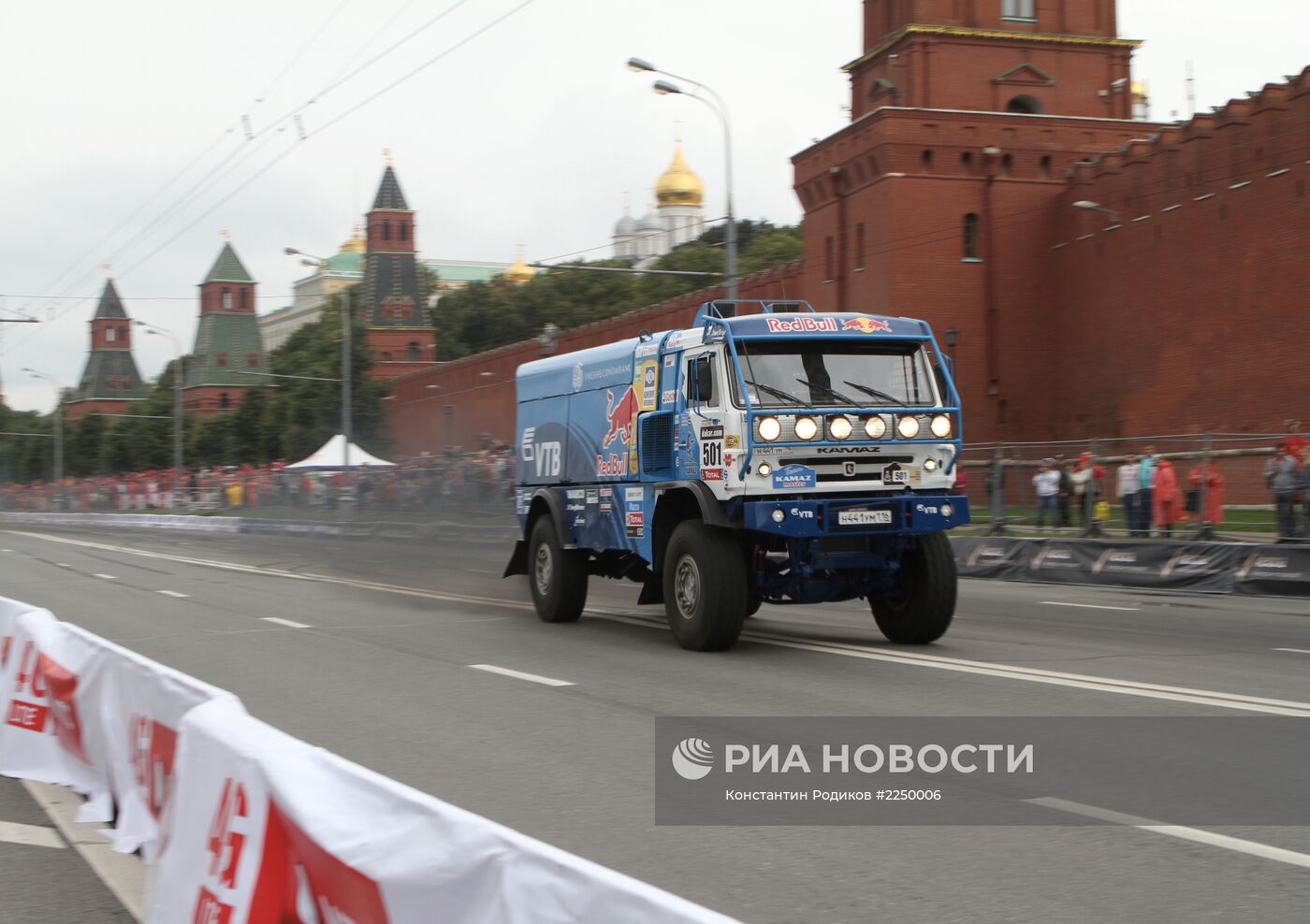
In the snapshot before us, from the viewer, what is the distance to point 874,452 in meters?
11.9

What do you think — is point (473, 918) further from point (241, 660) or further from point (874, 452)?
point (241, 660)

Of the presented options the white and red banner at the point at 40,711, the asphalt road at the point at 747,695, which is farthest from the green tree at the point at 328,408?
the white and red banner at the point at 40,711

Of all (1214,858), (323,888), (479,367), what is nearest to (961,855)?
(1214,858)

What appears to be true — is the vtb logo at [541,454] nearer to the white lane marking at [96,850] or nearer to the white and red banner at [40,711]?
the white and red banner at [40,711]

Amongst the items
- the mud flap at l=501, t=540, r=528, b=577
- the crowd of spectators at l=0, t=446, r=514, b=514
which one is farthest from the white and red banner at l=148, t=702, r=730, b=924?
the crowd of spectators at l=0, t=446, r=514, b=514

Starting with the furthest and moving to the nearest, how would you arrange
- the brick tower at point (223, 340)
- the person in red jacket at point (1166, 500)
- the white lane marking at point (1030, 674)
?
the brick tower at point (223, 340), the person in red jacket at point (1166, 500), the white lane marking at point (1030, 674)

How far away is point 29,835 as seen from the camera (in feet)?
21.5

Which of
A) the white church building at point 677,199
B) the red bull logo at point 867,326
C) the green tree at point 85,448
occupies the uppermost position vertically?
the white church building at point 677,199

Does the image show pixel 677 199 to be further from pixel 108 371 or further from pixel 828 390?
pixel 828 390

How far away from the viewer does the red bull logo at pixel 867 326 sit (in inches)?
483

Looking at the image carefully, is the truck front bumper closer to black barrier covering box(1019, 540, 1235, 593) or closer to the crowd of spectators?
black barrier covering box(1019, 540, 1235, 593)

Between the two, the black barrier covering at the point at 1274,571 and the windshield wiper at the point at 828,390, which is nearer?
the windshield wiper at the point at 828,390

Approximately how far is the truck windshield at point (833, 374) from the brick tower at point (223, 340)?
154893mm

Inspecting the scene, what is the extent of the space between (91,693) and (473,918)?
451 centimetres
